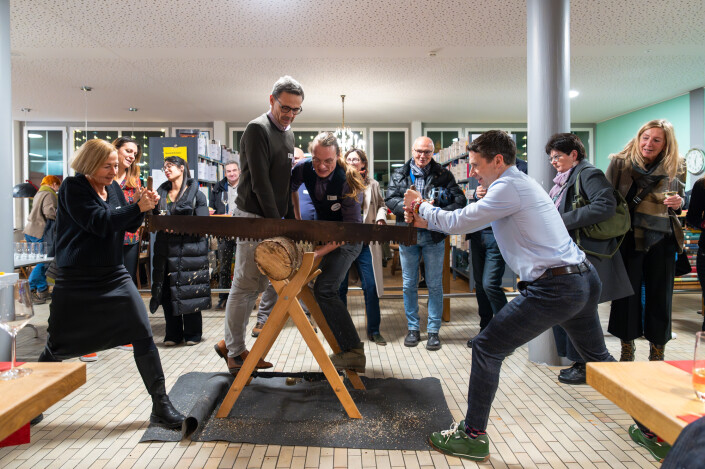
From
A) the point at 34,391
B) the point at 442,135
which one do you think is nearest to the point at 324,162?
the point at 34,391

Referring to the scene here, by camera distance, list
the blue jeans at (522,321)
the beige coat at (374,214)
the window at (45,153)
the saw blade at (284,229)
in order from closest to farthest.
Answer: the blue jeans at (522,321), the saw blade at (284,229), the beige coat at (374,214), the window at (45,153)

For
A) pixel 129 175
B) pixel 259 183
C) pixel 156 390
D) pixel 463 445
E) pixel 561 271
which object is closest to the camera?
pixel 561 271

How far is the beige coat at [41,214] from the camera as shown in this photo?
199 inches

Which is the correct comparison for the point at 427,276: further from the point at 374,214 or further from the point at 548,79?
the point at 548,79

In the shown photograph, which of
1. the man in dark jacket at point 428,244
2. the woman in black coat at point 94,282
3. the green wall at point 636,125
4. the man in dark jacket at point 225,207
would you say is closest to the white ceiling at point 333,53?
the green wall at point 636,125

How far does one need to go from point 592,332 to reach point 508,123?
33.1 ft

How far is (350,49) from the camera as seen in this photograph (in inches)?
229

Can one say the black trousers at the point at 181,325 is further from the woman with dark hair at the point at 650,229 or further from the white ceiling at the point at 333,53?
the woman with dark hair at the point at 650,229

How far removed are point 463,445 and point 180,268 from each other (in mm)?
2603

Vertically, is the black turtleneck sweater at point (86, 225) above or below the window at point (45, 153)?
below

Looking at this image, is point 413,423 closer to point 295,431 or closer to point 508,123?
point 295,431

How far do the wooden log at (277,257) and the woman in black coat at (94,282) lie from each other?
59 centimetres

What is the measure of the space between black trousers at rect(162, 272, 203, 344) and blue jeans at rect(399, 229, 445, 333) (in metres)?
1.78

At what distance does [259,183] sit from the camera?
2.54 m
